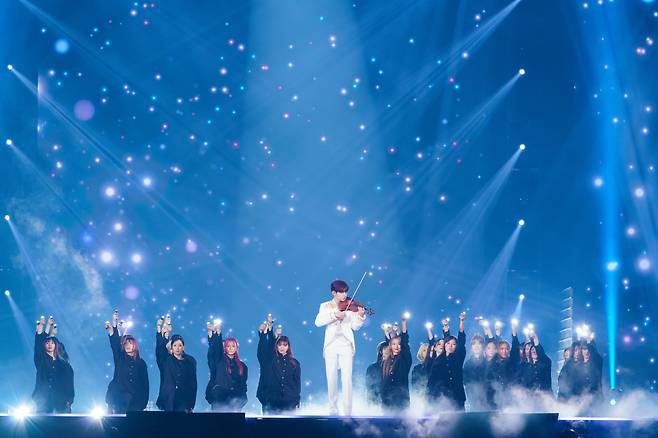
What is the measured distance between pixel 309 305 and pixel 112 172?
4.03 metres

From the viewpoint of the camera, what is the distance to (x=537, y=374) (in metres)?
10.2

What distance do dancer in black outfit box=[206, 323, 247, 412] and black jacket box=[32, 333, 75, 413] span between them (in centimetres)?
171

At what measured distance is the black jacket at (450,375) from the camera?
9.70m

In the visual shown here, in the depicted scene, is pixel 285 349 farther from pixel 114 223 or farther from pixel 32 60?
pixel 32 60

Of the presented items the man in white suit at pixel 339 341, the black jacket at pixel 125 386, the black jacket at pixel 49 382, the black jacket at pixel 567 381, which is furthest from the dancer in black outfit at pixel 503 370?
the black jacket at pixel 49 382

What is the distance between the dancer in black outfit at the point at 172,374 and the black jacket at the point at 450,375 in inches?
118

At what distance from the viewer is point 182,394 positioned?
9.50 m

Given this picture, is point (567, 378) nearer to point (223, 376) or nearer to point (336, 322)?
point (336, 322)

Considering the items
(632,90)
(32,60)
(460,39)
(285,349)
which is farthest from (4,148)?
(632,90)

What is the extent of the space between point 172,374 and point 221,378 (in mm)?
594

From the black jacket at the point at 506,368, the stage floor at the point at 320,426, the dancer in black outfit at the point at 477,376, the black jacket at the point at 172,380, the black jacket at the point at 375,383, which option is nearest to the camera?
the stage floor at the point at 320,426

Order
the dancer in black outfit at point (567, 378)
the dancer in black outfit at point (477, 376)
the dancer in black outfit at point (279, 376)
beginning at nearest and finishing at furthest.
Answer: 1. the dancer in black outfit at point (279, 376)
2. the dancer in black outfit at point (477, 376)
3. the dancer in black outfit at point (567, 378)

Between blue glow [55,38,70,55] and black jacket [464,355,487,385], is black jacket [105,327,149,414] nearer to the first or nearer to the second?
black jacket [464,355,487,385]

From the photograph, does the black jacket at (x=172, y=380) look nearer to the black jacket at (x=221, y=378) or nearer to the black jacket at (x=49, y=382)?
the black jacket at (x=221, y=378)
